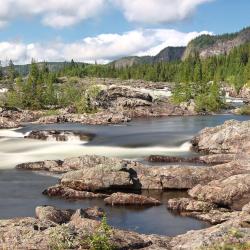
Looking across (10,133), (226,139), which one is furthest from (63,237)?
(10,133)

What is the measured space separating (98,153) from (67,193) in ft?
69.6

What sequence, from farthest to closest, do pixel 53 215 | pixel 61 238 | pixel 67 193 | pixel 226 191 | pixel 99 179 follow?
pixel 99 179
pixel 67 193
pixel 226 191
pixel 53 215
pixel 61 238

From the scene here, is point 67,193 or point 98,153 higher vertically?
point 98,153

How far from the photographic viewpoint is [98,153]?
5900 cm

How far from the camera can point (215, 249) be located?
16141 millimetres

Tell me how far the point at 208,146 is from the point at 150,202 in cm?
2393

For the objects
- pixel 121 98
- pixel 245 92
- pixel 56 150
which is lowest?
pixel 56 150

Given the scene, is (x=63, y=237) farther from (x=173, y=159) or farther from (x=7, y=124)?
(x=7, y=124)

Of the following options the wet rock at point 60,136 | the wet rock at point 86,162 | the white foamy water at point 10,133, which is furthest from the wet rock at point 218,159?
the white foamy water at point 10,133

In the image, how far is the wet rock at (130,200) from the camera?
3538 cm

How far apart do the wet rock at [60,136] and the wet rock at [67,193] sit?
100ft

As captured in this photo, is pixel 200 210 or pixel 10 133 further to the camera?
pixel 10 133

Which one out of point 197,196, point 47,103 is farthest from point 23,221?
point 47,103

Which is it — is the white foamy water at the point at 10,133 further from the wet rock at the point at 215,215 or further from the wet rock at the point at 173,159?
the wet rock at the point at 215,215
